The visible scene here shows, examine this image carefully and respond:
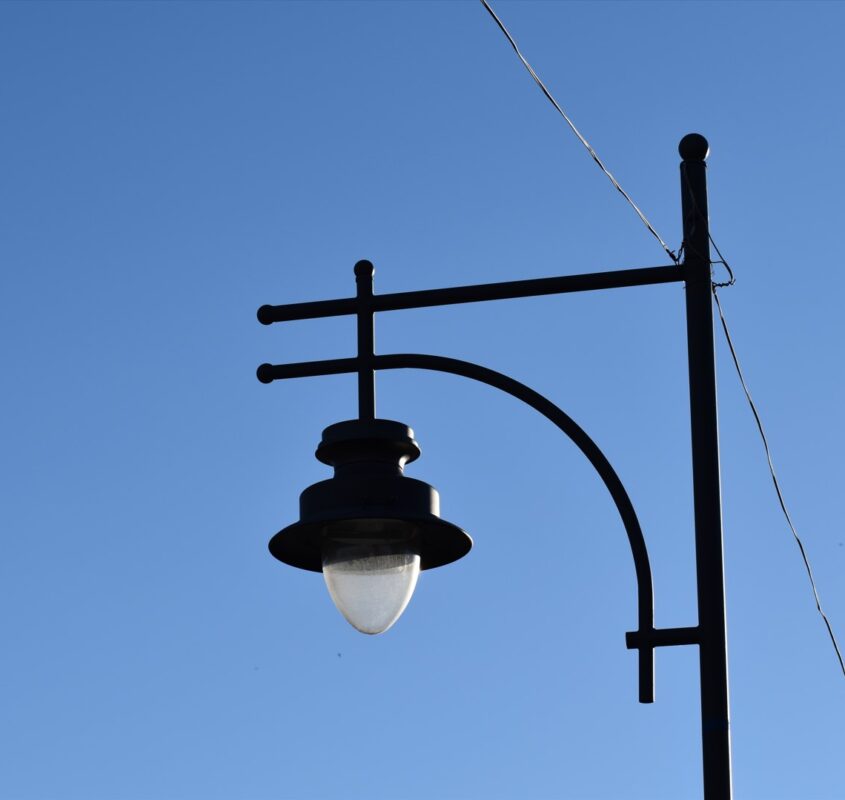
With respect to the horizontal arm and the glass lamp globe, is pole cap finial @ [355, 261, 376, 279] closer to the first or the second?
the horizontal arm

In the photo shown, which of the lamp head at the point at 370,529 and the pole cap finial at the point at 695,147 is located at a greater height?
the pole cap finial at the point at 695,147

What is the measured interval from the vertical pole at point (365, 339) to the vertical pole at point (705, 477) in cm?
111

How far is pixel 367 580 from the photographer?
20.2 feet

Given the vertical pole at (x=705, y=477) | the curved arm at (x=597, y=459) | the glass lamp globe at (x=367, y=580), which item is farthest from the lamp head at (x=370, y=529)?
the vertical pole at (x=705, y=477)

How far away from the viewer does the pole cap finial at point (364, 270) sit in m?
6.51

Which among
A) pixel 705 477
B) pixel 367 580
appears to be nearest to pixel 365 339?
pixel 367 580

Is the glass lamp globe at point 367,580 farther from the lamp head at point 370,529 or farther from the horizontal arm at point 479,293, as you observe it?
the horizontal arm at point 479,293

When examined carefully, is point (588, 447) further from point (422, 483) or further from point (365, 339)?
point (365, 339)

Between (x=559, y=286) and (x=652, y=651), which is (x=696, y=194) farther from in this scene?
(x=652, y=651)

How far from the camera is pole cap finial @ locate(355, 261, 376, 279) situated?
21.4 ft

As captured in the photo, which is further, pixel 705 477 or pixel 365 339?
pixel 365 339

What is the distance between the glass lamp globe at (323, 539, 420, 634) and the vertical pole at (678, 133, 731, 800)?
1.04 m

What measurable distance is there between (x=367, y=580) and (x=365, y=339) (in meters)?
0.85

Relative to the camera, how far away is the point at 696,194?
20.6ft
